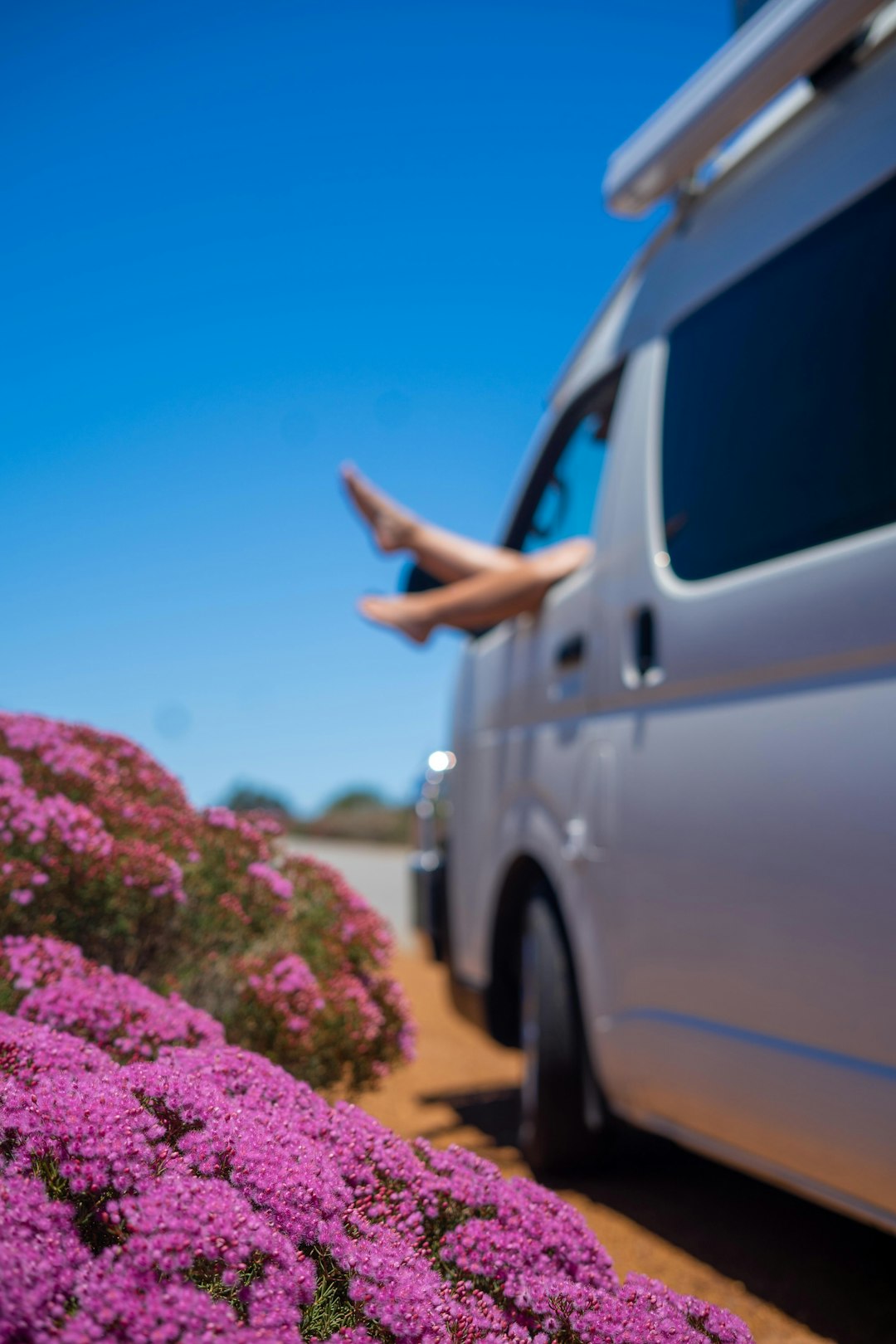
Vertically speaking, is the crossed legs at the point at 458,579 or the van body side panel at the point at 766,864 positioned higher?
the crossed legs at the point at 458,579

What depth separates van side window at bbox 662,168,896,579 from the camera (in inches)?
95.8

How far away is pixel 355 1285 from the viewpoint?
1347 mm

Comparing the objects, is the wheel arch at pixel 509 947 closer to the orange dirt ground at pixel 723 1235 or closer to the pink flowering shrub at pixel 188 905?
the orange dirt ground at pixel 723 1235

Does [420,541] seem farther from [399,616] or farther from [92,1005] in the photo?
[92,1005]

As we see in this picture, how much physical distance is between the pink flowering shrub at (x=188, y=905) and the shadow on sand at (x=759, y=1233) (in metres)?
1.01

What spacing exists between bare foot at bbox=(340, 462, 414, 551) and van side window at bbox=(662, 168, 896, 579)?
1.21 m

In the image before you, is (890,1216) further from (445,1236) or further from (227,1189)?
(227,1189)

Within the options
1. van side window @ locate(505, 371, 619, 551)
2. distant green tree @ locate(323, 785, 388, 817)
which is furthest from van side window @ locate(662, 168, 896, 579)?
distant green tree @ locate(323, 785, 388, 817)

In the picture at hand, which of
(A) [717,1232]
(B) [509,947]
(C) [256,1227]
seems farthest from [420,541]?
(C) [256,1227]

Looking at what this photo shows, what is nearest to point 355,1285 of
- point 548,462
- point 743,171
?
point 743,171

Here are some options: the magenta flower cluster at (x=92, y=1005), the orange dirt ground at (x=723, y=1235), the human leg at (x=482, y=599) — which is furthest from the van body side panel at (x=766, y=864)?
the magenta flower cluster at (x=92, y=1005)

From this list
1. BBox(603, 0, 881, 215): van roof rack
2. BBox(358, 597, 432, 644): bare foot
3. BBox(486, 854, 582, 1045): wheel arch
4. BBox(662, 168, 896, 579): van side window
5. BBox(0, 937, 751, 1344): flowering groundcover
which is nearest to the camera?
BBox(0, 937, 751, 1344): flowering groundcover

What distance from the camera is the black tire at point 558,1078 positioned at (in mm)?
3580

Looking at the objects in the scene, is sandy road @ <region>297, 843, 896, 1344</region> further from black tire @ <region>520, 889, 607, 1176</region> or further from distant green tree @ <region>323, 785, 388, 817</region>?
distant green tree @ <region>323, 785, 388, 817</region>
